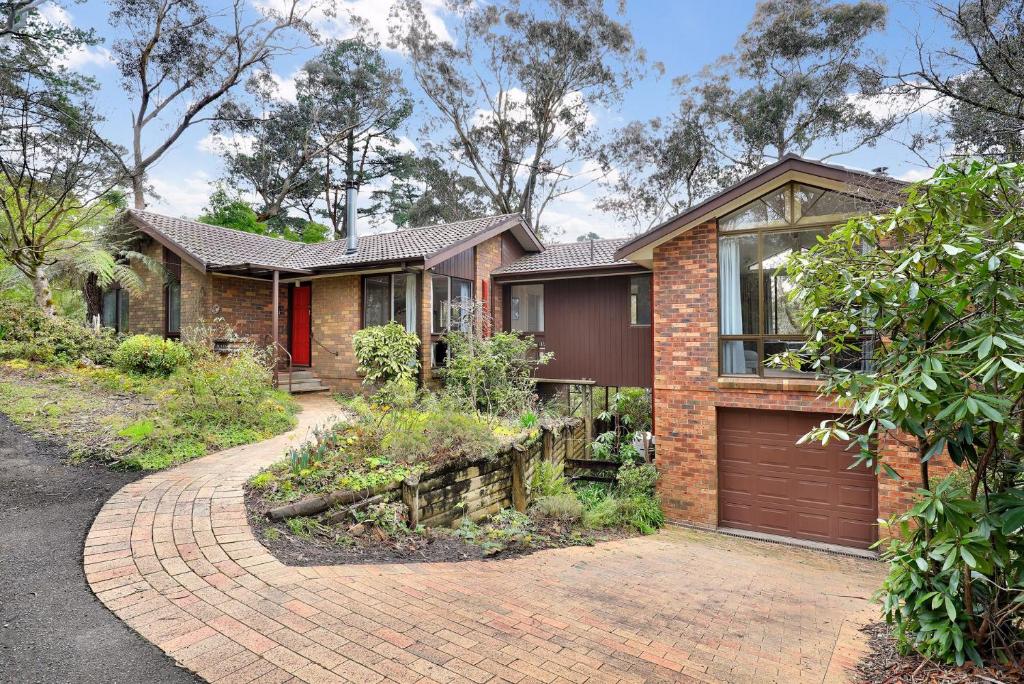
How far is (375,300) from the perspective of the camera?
13.6 m

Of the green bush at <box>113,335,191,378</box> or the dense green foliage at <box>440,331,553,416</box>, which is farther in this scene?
the green bush at <box>113,335,191,378</box>

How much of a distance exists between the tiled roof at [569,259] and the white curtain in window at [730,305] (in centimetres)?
278

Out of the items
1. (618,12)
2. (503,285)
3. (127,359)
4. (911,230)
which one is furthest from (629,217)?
(911,230)

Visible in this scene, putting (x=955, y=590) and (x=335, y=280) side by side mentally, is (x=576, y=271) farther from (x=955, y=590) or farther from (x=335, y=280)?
(x=955, y=590)

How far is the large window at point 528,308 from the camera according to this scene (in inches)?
539

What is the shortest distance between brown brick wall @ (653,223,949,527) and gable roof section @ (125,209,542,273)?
544 centimetres

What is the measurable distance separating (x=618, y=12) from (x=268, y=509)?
24.0 metres

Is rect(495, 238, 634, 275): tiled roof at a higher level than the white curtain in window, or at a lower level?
higher

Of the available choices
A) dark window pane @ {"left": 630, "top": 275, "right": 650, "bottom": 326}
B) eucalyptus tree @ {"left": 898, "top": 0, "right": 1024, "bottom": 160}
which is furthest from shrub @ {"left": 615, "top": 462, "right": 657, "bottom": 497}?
eucalyptus tree @ {"left": 898, "top": 0, "right": 1024, "bottom": 160}

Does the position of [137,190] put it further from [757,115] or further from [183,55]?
[757,115]

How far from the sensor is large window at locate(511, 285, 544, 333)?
539 inches

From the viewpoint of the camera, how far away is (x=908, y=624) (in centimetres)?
324

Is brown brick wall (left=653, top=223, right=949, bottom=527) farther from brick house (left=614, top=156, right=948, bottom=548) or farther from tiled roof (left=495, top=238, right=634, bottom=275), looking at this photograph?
tiled roof (left=495, top=238, right=634, bottom=275)

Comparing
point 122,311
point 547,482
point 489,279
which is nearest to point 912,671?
point 547,482
